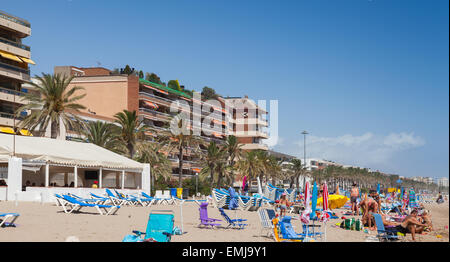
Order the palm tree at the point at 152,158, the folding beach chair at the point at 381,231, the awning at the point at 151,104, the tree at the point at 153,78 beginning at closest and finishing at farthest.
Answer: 1. the folding beach chair at the point at 381,231
2. the palm tree at the point at 152,158
3. the awning at the point at 151,104
4. the tree at the point at 153,78

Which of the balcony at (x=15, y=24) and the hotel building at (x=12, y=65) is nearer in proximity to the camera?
the hotel building at (x=12, y=65)

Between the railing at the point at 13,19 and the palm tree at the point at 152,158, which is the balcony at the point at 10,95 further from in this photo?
the palm tree at the point at 152,158

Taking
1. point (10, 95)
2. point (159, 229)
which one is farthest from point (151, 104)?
point (159, 229)

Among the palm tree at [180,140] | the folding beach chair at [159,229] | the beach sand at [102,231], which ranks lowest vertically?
the beach sand at [102,231]

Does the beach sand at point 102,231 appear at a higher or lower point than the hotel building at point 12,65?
lower

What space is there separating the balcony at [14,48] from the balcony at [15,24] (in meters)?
1.27

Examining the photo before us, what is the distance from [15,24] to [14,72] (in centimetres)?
456

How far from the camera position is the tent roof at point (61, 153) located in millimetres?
25391

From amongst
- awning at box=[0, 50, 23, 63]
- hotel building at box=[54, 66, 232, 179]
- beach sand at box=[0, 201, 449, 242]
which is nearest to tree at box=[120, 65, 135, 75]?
hotel building at box=[54, 66, 232, 179]

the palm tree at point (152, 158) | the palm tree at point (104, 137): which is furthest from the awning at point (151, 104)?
the palm tree at point (104, 137)

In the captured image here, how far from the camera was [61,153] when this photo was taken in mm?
27641

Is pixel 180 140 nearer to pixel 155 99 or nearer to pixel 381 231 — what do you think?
pixel 155 99

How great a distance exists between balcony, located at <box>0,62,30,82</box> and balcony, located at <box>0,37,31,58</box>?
137cm
